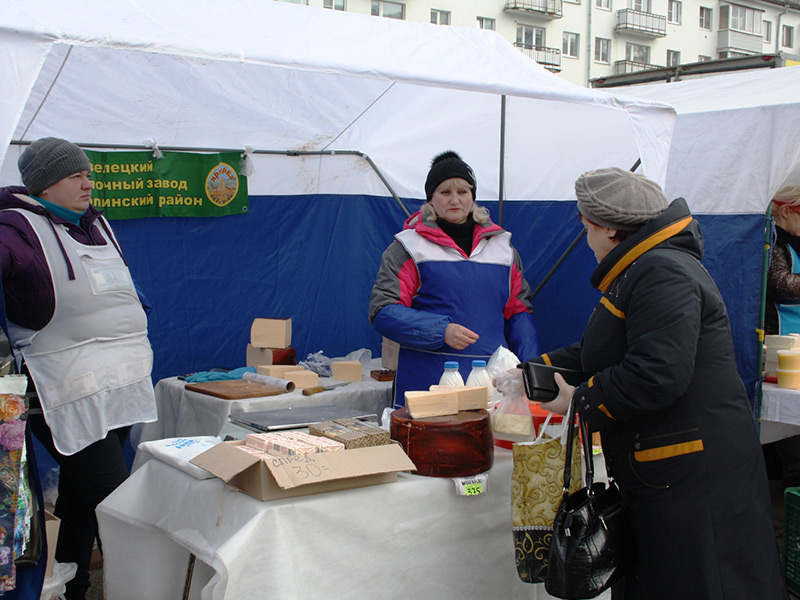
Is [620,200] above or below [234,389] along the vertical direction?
above

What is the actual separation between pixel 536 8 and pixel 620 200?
29108mm

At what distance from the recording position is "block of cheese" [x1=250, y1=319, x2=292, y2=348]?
4.38 meters

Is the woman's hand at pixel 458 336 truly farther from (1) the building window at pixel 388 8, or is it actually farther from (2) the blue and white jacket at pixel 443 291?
(1) the building window at pixel 388 8

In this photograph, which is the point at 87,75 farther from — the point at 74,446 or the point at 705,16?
the point at 705,16

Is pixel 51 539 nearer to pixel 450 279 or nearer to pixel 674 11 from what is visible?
pixel 450 279

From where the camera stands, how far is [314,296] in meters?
5.24

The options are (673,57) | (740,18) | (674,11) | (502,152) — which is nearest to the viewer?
(502,152)

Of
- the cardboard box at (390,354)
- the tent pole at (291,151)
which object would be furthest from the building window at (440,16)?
the cardboard box at (390,354)

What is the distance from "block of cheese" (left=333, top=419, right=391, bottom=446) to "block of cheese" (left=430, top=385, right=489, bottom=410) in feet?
0.76

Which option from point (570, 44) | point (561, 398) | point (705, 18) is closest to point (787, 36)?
point (705, 18)

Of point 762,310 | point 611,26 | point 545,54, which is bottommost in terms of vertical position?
point 762,310

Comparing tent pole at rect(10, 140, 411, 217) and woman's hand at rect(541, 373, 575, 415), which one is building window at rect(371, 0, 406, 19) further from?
woman's hand at rect(541, 373, 575, 415)

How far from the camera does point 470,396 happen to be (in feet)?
7.85

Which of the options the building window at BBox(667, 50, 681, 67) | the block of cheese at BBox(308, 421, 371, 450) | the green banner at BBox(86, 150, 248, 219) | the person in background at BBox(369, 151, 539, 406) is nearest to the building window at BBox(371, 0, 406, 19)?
the building window at BBox(667, 50, 681, 67)
